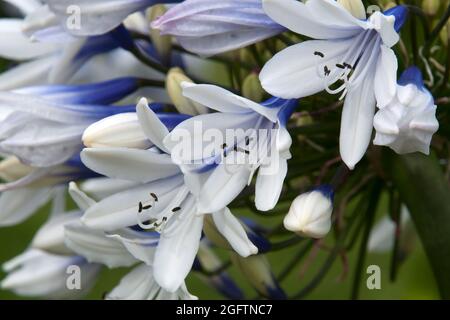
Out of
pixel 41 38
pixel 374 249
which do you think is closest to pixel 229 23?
pixel 41 38

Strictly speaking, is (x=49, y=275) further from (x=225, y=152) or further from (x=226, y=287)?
(x=225, y=152)

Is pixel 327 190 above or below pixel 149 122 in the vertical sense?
below

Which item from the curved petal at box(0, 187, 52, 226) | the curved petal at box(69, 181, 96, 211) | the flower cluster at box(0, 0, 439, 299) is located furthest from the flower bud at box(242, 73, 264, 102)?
the curved petal at box(0, 187, 52, 226)

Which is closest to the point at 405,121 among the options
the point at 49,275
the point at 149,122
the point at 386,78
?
the point at 386,78

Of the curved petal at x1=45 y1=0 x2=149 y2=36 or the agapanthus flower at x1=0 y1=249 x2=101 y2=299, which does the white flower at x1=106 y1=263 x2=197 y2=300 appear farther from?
the curved petal at x1=45 y1=0 x2=149 y2=36

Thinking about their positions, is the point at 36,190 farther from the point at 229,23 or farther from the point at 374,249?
the point at 374,249

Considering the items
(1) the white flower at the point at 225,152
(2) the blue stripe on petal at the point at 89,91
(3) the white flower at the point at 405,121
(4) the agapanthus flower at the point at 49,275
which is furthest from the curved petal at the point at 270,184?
(4) the agapanthus flower at the point at 49,275

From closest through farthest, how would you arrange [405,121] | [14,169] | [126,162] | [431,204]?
[405,121] < [126,162] < [431,204] < [14,169]
